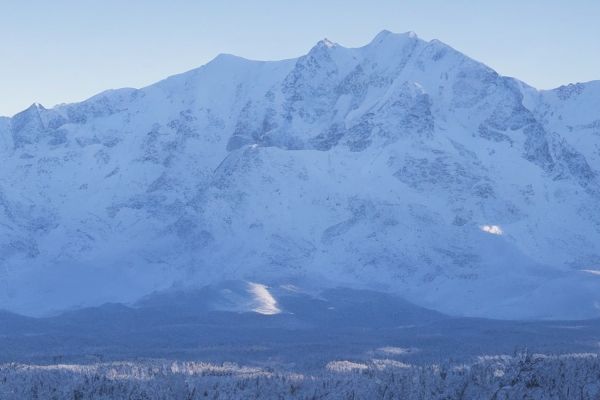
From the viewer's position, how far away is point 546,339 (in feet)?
621

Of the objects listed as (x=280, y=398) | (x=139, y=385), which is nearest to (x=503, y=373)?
(x=280, y=398)

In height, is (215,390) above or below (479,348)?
below

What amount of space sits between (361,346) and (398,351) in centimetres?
1690

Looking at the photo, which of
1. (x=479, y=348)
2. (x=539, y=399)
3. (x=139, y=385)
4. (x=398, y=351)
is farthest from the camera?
(x=479, y=348)

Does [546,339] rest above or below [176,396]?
above

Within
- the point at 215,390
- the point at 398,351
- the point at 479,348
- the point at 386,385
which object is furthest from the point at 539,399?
the point at 479,348

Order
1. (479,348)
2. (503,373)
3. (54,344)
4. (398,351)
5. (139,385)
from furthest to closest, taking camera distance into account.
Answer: (54,344) < (479,348) < (398,351) < (139,385) < (503,373)

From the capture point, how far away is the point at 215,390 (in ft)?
146

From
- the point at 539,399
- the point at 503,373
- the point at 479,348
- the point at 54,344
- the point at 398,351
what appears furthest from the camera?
the point at 54,344

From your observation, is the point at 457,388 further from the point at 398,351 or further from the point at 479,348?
the point at 479,348

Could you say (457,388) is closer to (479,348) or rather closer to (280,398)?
(280,398)

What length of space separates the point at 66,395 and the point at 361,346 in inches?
5307

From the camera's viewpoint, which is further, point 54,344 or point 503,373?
point 54,344

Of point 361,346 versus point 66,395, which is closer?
point 66,395
